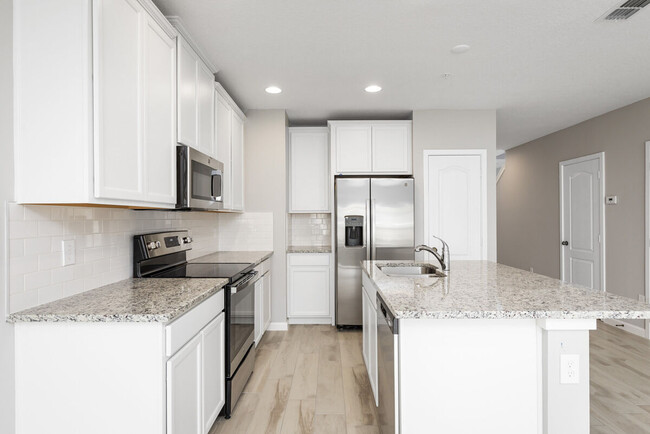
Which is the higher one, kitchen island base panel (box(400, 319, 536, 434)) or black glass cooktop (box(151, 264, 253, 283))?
black glass cooktop (box(151, 264, 253, 283))

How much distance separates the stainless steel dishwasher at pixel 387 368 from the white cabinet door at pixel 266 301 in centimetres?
174

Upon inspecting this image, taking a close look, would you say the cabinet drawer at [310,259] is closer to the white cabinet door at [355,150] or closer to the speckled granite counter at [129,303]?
the white cabinet door at [355,150]

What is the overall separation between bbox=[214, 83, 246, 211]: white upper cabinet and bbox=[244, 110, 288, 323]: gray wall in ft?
0.67

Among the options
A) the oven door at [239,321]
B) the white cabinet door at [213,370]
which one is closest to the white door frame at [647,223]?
the oven door at [239,321]

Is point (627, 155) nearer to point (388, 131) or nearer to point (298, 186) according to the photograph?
point (388, 131)

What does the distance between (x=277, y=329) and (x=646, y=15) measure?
4006mm

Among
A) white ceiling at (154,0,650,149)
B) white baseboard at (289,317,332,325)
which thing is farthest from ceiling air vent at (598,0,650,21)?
white baseboard at (289,317,332,325)

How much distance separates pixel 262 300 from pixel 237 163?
1404 millimetres

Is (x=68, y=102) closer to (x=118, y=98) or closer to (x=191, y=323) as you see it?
(x=118, y=98)

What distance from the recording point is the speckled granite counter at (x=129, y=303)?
1362 millimetres

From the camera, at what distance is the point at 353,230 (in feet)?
12.8

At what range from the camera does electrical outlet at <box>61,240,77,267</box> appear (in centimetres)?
168

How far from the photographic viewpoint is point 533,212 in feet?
19.0

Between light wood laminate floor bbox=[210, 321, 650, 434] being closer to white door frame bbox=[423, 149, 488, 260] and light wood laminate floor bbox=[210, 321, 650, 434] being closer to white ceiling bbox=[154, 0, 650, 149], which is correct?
white door frame bbox=[423, 149, 488, 260]
